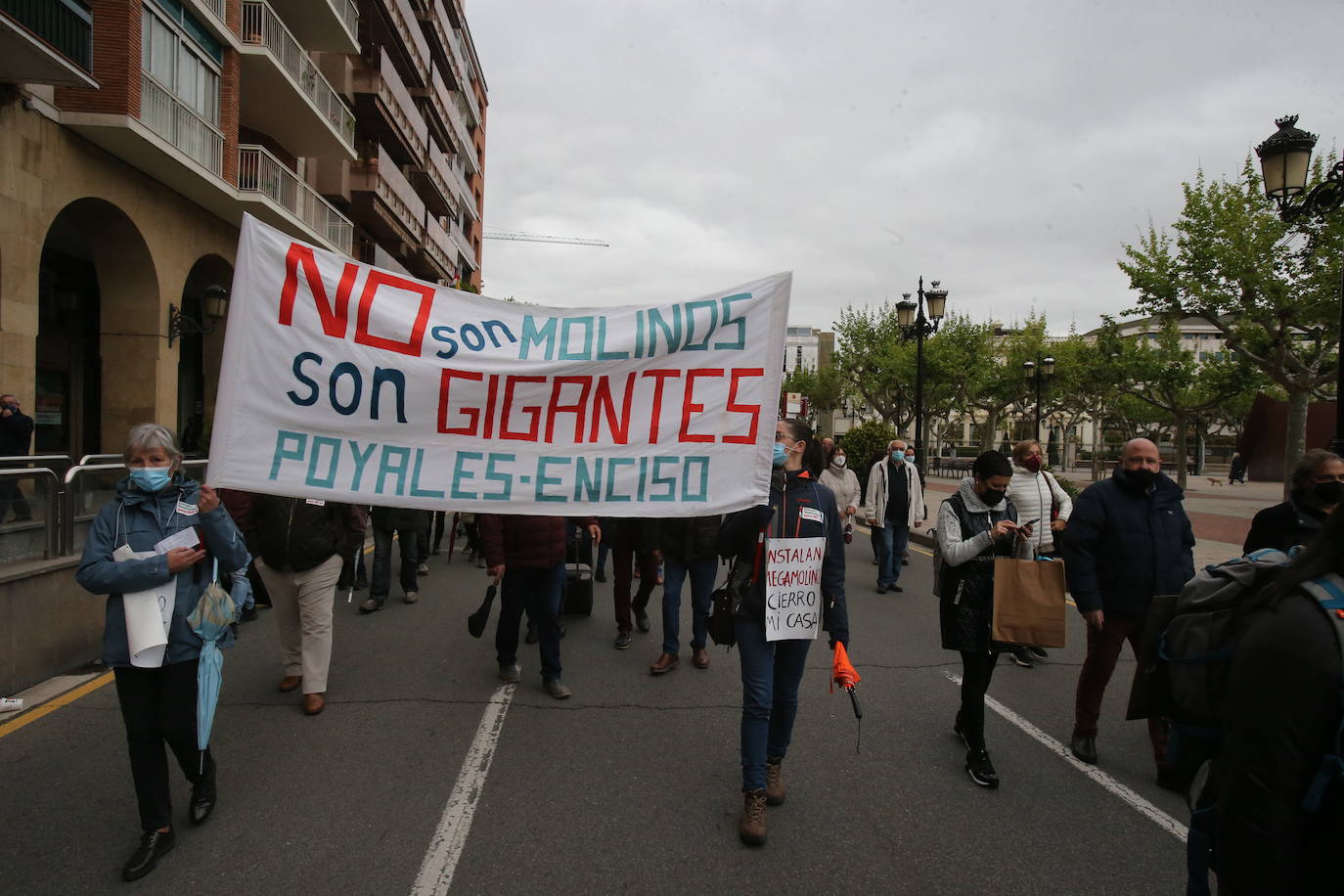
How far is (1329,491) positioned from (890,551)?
640 centimetres

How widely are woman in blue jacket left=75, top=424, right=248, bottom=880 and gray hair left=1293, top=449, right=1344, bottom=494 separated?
4.62 meters

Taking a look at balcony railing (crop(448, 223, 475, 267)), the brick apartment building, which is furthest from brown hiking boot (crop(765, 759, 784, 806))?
balcony railing (crop(448, 223, 475, 267))

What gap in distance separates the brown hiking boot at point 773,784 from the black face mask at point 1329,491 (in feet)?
8.55

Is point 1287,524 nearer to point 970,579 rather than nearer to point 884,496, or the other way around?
point 970,579

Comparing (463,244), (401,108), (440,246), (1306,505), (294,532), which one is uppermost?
(401,108)

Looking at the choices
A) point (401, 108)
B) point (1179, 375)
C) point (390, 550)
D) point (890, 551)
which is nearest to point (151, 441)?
point (390, 550)

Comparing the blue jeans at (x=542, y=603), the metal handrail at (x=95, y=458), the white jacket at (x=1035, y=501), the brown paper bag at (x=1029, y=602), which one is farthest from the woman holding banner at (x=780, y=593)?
the metal handrail at (x=95, y=458)

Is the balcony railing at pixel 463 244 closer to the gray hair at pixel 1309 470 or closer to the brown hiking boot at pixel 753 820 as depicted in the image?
the brown hiking boot at pixel 753 820

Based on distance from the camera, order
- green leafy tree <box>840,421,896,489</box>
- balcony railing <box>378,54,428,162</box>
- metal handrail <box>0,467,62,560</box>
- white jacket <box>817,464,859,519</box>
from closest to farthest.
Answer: metal handrail <box>0,467,62,560</box> → white jacket <box>817,464,859,519</box> → green leafy tree <box>840,421,896,489</box> → balcony railing <box>378,54,428,162</box>

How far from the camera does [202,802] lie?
11.4ft

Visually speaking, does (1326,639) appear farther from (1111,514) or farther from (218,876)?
(218,876)

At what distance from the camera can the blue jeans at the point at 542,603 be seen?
527 cm

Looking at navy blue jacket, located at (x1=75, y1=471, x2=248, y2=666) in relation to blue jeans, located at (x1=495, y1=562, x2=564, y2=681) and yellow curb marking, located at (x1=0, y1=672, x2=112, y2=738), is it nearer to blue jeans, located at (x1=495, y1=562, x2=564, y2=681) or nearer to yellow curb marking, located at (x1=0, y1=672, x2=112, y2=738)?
blue jeans, located at (x1=495, y1=562, x2=564, y2=681)

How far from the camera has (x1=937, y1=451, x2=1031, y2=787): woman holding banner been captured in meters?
4.18
